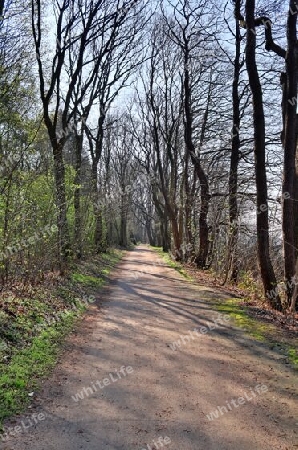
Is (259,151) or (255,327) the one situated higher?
(259,151)

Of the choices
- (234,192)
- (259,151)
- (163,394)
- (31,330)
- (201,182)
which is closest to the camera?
(163,394)

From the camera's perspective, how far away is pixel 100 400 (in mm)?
4633

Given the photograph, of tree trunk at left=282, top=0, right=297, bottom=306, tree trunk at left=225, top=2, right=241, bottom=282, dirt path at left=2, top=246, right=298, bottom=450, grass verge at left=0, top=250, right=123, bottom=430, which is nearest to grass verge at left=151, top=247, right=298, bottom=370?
dirt path at left=2, top=246, right=298, bottom=450

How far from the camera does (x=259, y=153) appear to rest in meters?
9.85

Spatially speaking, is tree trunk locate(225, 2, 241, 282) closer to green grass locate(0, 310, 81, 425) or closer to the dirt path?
the dirt path

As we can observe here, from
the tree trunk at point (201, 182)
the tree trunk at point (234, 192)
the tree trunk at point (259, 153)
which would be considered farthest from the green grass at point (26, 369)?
the tree trunk at point (201, 182)

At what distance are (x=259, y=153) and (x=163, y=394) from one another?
6.89 m

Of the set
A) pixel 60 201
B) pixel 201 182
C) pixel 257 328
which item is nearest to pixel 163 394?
pixel 257 328

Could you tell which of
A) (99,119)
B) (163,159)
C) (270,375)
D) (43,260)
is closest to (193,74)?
(99,119)

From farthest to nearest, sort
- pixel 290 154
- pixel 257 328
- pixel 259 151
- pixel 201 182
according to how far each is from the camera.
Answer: pixel 201 182 < pixel 259 151 < pixel 290 154 < pixel 257 328

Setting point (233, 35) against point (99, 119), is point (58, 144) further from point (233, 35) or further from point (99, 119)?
point (99, 119)

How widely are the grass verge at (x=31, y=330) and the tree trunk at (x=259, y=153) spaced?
463 centimetres

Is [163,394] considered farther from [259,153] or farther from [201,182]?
[201,182]

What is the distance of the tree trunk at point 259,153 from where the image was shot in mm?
9656
